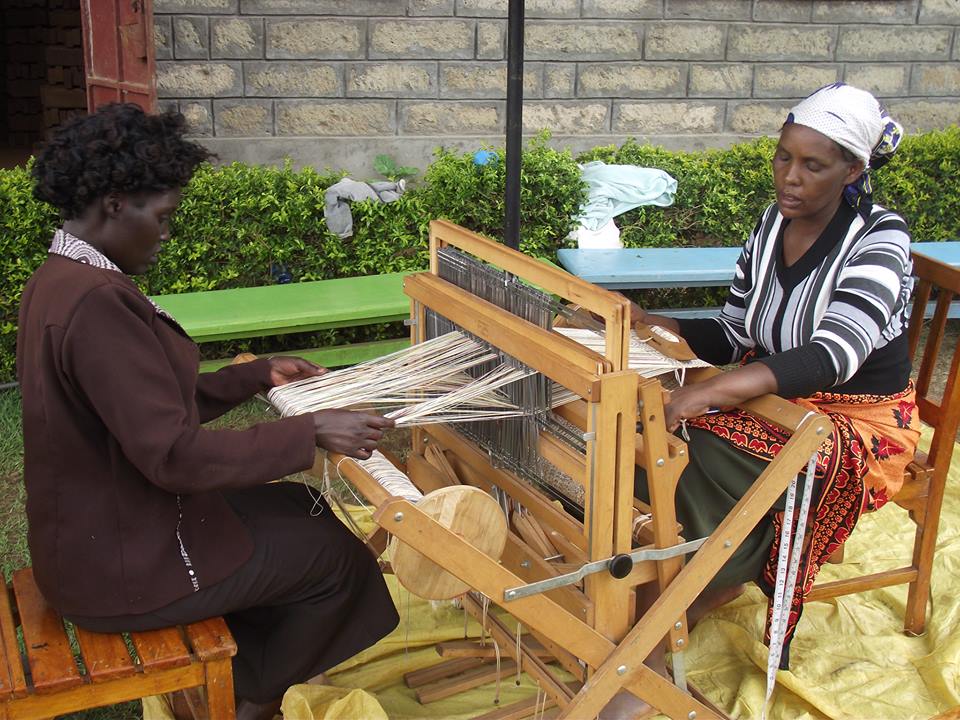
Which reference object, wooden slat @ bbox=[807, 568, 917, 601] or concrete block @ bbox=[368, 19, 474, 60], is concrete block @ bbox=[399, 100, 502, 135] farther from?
wooden slat @ bbox=[807, 568, 917, 601]

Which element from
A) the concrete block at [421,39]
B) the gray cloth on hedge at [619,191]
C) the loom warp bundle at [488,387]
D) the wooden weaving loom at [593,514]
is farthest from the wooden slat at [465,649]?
the concrete block at [421,39]

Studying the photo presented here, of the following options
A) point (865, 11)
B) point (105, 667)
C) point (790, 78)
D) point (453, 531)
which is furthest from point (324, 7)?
point (105, 667)

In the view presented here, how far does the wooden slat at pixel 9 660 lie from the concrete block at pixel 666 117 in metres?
5.93

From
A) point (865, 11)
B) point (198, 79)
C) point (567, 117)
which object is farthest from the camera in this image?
point (865, 11)

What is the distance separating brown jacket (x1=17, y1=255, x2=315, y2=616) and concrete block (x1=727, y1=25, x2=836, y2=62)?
6188mm

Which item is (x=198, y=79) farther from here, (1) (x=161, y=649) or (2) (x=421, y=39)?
(1) (x=161, y=649)

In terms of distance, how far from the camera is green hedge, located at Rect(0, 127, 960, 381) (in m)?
5.21

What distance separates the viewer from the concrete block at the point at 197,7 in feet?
20.0

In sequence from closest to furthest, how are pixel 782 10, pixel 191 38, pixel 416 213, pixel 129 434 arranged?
pixel 129 434
pixel 416 213
pixel 191 38
pixel 782 10

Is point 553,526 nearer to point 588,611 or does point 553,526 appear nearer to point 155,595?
point 588,611

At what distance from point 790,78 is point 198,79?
4316 mm

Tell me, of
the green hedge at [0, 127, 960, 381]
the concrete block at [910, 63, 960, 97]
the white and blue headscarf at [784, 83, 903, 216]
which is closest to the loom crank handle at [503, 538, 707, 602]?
the white and blue headscarf at [784, 83, 903, 216]

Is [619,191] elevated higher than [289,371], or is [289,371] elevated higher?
[619,191]

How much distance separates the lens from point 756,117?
7582mm
